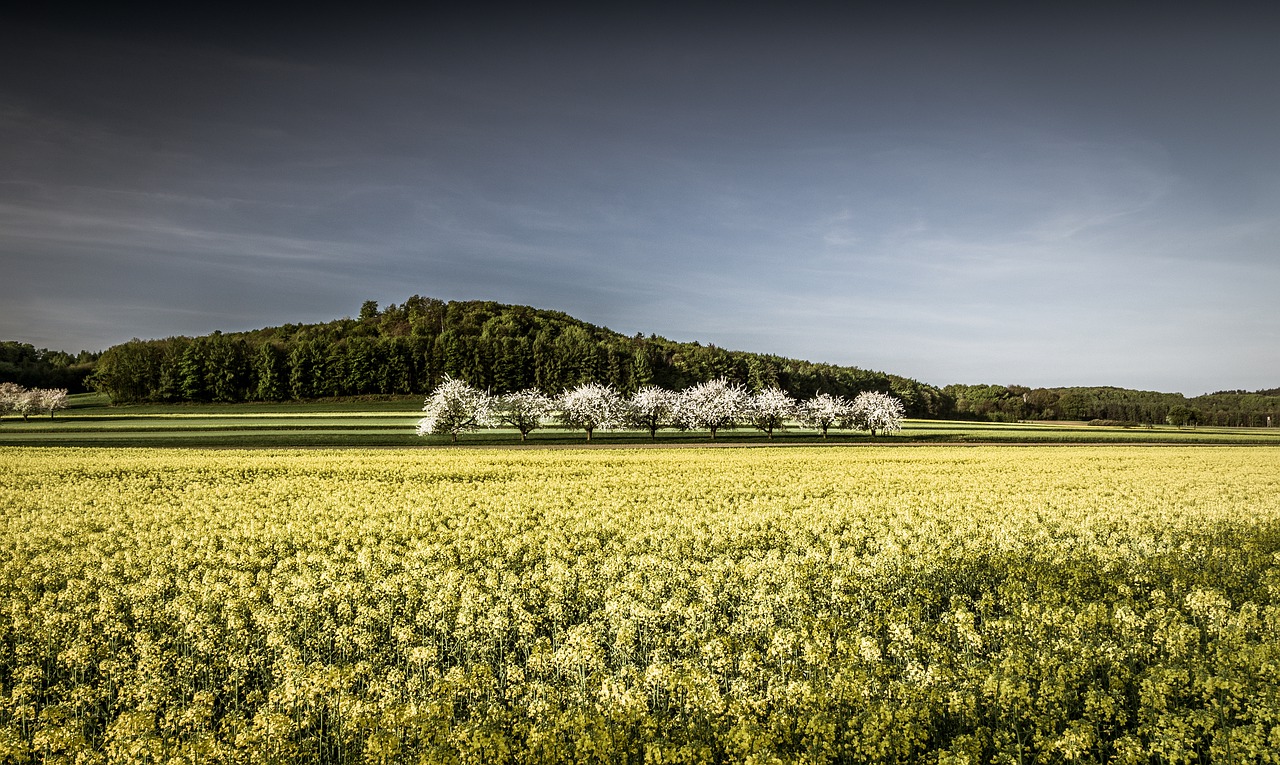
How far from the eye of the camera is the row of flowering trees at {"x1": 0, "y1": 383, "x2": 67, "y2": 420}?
9269 centimetres

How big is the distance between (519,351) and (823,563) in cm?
11430

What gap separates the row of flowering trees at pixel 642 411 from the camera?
244ft

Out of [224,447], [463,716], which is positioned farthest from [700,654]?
[224,447]

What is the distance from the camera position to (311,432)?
71.4m

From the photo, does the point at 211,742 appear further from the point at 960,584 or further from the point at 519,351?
the point at 519,351

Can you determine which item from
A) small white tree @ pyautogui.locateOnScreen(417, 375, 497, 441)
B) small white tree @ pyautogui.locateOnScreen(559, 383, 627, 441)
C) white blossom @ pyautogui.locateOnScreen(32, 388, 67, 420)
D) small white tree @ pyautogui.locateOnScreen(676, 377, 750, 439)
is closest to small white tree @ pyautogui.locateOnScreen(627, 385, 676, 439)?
small white tree @ pyautogui.locateOnScreen(676, 377, 750, 439)

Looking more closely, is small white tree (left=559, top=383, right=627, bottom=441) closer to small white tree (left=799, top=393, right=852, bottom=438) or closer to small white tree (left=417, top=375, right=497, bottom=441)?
small white tree (left=417, top=375, right=497, bottom=441)

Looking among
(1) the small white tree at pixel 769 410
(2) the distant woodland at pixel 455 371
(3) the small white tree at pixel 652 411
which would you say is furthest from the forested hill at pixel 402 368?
(1) the small white tree at pixel 769 410

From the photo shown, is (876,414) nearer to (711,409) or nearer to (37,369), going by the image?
(711,409)

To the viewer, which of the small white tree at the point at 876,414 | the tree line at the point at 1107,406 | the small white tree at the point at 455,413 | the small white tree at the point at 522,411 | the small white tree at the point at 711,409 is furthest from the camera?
the tree line at the point at 1107,406

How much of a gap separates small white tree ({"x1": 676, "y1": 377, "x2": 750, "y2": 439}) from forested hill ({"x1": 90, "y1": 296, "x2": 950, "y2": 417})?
3426 cm

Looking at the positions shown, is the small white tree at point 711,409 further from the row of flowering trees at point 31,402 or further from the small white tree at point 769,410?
the row of flowering trees at point 31,402

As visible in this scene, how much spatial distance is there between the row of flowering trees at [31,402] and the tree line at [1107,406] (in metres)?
177

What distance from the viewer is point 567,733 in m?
8.38
